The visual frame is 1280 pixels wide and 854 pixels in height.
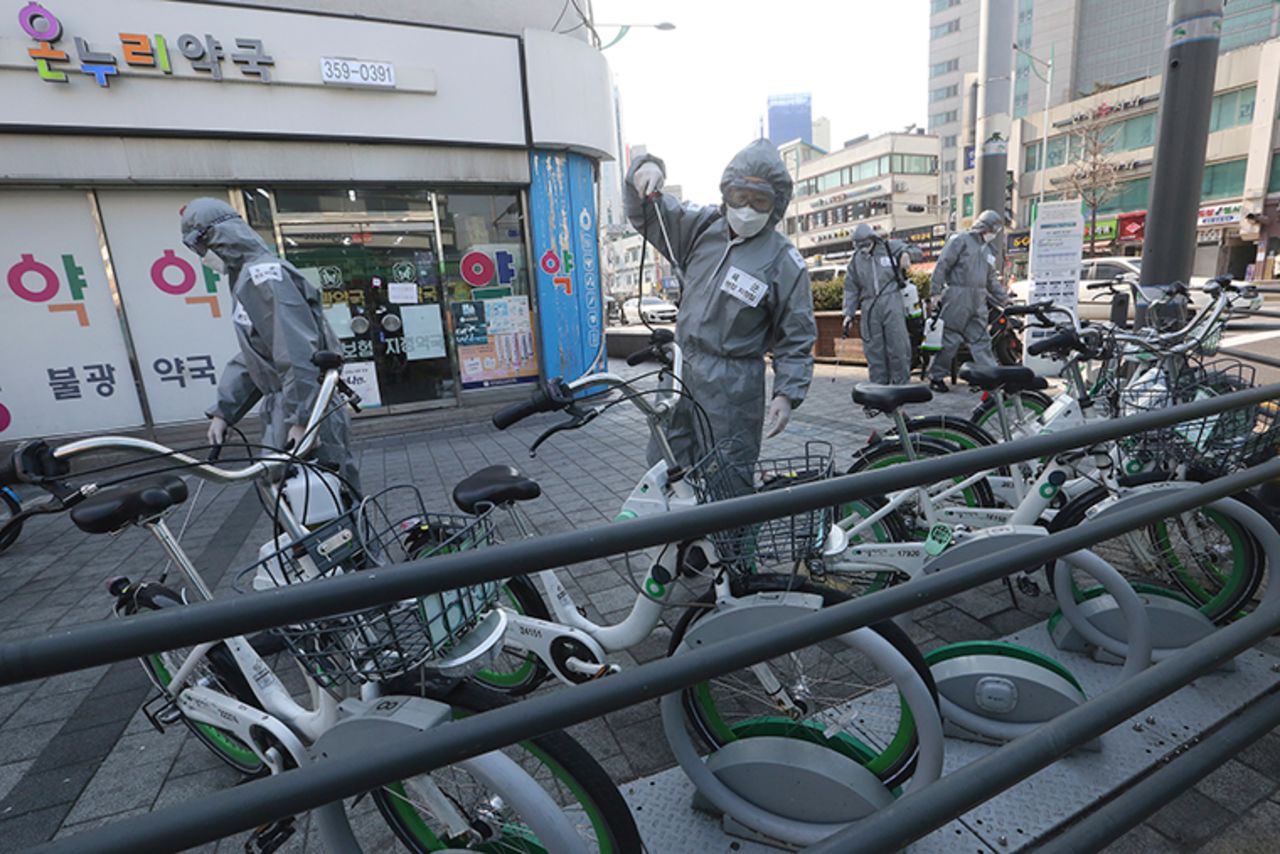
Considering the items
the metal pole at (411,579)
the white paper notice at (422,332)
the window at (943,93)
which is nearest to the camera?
the metal pole at (411,579)

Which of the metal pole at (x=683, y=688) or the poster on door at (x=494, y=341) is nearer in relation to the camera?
the metal pole at (x=683, y=688)

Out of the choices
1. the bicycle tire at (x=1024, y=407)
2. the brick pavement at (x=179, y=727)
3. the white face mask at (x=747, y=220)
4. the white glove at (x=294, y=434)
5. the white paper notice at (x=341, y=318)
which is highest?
the white face mask at (x=747, y=220)

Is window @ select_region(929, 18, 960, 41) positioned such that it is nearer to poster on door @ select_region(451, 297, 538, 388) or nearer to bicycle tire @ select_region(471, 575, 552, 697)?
poster on door @ select_region(451, 297, 538, 388)

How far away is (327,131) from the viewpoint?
22.8ft

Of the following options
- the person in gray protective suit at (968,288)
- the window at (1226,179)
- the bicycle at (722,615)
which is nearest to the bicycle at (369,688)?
the bicycle at (722,615)

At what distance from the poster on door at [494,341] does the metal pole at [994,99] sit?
641 centimetres

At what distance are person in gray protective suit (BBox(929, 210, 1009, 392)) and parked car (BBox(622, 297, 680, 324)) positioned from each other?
10.4 ft

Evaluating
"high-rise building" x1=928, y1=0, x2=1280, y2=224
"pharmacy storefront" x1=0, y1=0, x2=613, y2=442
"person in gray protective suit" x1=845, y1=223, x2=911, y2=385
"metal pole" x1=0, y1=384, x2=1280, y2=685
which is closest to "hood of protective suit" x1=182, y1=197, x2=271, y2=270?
"metal pole" x1=0, y1=384, x2=1280, y2=685

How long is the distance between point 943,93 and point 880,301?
6266cm

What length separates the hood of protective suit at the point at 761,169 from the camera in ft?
8.70

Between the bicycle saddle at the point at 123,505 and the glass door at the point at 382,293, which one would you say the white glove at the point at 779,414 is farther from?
the glass door at the point at 382,293

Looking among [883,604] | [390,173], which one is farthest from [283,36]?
[883,604]

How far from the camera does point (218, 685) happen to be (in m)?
2.05

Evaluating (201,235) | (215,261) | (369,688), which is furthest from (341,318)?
(369,688)
